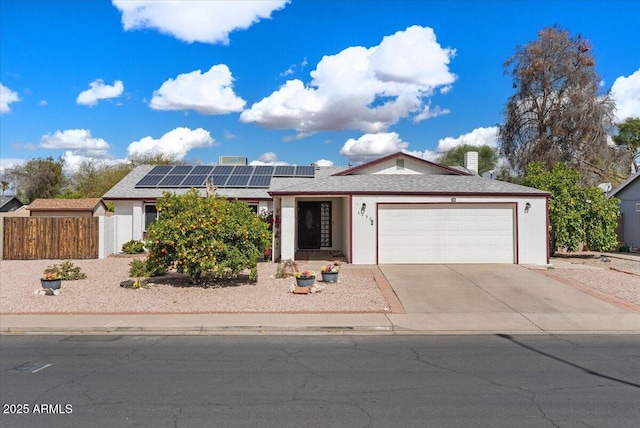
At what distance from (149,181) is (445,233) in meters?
14.6

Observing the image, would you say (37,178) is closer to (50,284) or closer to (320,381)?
(50,284)

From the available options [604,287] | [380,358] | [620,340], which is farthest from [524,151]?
[380,358]

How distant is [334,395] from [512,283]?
9.67m

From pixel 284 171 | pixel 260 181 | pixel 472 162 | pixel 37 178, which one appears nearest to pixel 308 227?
pixel 260 181

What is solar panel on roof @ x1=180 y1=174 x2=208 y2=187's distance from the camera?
78.4 feet

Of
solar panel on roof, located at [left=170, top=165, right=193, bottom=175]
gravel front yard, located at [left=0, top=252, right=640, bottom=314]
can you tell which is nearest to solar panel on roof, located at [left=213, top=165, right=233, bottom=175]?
solar panel on roof, located at [left=170, top=165, right=193, bottom=175]

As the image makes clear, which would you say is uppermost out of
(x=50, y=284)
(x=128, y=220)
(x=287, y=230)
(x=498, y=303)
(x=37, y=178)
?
(x=37, y=178)

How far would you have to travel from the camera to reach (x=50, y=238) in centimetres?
2030

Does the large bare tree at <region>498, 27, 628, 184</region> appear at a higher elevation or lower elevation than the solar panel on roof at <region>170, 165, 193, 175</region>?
higher

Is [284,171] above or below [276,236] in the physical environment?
above

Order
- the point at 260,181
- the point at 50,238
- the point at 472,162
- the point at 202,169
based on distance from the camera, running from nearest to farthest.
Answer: the point at 50,238, the point at 260,181, the point at 202,169, the point at 472,162

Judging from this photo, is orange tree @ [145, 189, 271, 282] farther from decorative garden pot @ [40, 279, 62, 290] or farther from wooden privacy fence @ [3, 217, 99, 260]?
wooden privacy fence @ [3, 217, 99, 260]

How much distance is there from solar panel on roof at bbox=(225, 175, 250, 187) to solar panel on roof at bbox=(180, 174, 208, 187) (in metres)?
1.33

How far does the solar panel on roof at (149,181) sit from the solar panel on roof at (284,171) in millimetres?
5893
